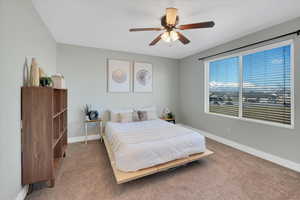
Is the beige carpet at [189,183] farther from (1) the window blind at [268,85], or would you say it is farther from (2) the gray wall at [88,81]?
(2) the gray wall at [88,81]

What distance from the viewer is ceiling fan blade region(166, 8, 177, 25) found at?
69.3 inches

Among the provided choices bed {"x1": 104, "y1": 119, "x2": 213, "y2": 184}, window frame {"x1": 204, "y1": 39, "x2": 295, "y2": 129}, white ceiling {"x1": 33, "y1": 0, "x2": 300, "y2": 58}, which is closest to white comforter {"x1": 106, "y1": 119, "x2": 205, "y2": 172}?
bed {"x1": 104, "y1": 119, "x2": 213, "y2": 184}

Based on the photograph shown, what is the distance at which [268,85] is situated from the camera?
8.63 feet

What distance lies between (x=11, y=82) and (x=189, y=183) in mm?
2582

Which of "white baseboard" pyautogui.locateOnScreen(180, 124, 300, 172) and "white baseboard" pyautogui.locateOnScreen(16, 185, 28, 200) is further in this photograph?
"white baseboard" pyautogui.locateOnScreen(180, 124, 300, 172)

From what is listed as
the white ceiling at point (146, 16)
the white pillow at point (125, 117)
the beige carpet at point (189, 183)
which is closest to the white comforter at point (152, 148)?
the beige carpet at point (189, 183)

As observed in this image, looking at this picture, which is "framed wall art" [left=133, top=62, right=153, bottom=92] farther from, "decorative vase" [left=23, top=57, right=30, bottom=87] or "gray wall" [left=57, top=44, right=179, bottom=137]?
"decorative vase" [left=23, top=57, right=30, bottom=87]

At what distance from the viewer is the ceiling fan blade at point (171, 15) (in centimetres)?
176

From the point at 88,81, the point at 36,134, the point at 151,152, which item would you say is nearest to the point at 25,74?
the point at 36,134

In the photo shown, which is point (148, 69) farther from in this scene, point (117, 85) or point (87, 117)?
point (87, 117)

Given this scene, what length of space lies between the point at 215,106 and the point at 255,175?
78.7 inches

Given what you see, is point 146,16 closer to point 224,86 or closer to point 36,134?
point 36,134

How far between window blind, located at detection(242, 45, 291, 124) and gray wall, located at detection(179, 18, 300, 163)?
16cm

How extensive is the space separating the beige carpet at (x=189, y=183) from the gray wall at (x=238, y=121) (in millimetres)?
369
